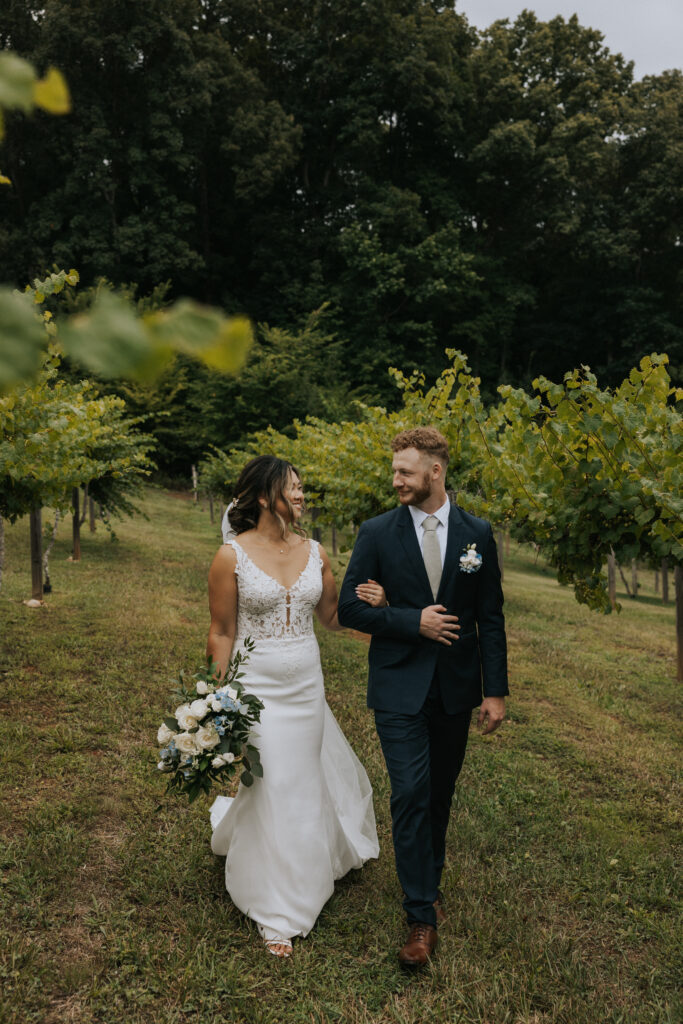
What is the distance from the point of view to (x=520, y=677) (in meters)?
8.52

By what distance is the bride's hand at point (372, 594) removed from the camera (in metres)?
3.31

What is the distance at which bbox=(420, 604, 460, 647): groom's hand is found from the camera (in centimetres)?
320

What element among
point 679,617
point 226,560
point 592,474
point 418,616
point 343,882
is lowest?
point 343,882

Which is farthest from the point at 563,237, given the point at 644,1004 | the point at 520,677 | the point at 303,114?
the point at 644,1004

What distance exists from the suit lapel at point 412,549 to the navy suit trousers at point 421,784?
434 mm

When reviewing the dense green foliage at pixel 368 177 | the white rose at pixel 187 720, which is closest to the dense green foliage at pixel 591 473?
the white rose at pixel 187 720

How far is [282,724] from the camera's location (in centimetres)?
350

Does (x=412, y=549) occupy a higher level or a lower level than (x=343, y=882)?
higher

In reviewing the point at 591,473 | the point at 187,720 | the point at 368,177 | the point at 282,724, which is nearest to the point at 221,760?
the point at 187,720

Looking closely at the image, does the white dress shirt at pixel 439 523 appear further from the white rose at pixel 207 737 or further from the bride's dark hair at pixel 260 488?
the white rose at pixel 207 737

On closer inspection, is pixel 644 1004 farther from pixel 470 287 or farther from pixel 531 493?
pixel 470 287

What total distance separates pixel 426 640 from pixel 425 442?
0.87 m

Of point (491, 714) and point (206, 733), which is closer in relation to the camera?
point (206, 733)

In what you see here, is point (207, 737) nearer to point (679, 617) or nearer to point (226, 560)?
point (226, 560)
